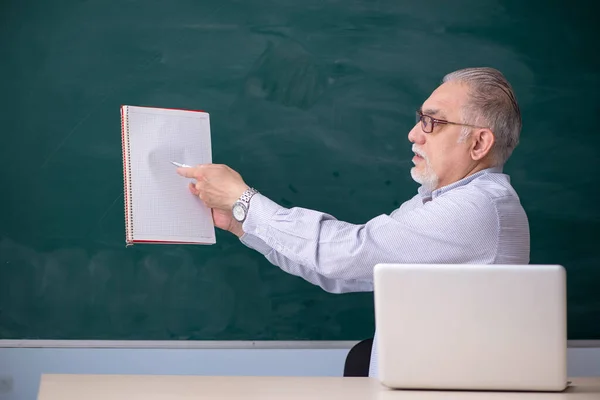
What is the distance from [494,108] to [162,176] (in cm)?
98

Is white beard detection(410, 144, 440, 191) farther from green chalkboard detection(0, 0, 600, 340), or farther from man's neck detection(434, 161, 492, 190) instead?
green chalkboard detection(0, 0, 600, 340)

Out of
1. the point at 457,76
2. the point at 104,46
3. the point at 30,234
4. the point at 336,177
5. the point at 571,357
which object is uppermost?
the point at 104,46

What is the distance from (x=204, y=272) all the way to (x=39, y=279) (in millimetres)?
617

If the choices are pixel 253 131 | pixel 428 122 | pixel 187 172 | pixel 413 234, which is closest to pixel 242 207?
pixel 187 172

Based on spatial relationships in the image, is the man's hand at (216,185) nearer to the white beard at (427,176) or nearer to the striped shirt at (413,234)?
the striped shirt at (413,234)

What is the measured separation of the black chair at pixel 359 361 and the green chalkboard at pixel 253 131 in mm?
404

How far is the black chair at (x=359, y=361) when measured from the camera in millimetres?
2696

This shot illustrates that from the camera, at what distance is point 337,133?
3.13m

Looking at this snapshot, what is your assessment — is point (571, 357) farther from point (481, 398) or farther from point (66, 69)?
point (66, 69)

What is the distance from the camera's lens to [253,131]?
3094mm

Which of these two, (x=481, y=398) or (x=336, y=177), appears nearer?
(x=481, y=398)

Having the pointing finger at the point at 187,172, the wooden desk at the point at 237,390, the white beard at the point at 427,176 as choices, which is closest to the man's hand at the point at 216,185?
the pointing finger at the point at 187,172

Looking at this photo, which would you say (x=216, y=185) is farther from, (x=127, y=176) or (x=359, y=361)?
(x=359, y=361)

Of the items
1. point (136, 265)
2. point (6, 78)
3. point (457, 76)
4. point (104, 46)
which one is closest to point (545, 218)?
point (457, 76)
